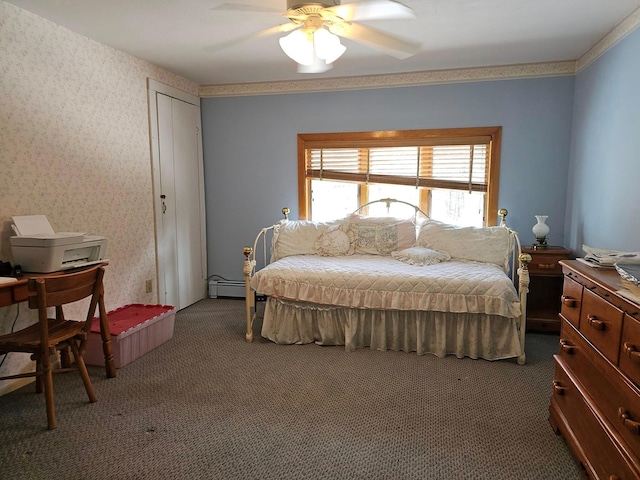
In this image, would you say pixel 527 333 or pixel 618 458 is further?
pixel 527 333

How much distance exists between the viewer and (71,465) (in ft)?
5.90

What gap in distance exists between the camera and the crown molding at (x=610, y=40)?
99.7 inches

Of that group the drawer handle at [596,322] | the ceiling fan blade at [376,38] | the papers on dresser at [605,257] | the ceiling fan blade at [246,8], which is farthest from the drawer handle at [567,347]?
the ceiling fan blade at [246,8]

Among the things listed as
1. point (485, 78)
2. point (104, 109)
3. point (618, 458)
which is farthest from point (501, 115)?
point (104, 109)

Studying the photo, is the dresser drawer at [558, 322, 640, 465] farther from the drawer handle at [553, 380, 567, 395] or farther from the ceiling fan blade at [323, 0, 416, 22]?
the ceiling fan blade at [323, 0, 416, 22]

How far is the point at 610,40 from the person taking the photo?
286cm

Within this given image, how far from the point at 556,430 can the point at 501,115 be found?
2796mm

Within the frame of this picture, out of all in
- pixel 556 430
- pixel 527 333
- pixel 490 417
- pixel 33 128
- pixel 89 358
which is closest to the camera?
pixel 556 430

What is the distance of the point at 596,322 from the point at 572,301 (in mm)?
312

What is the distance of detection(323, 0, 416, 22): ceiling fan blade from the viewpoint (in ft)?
6.25

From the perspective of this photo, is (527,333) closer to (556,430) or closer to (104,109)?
(556,430)

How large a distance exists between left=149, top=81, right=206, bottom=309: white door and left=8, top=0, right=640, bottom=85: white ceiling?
1.49 feet

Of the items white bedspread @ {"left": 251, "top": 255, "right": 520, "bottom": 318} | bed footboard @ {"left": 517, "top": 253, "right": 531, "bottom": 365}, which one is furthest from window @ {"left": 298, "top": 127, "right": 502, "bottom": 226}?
bed footboard @ {"left": 517, "top": 253, "right": 531, "bottom": 365}

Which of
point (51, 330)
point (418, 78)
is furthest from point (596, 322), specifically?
point (418, 78)
